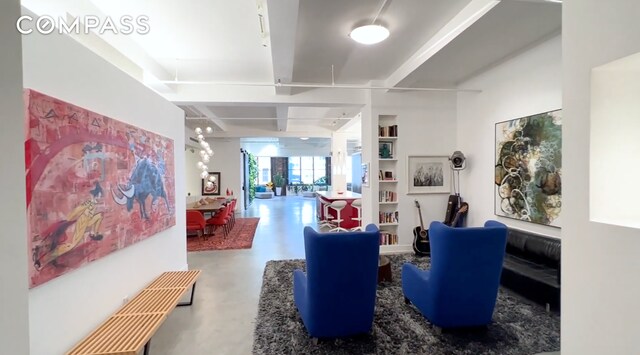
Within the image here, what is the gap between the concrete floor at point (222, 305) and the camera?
2686mm

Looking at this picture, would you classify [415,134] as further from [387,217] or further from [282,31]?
[282,31]

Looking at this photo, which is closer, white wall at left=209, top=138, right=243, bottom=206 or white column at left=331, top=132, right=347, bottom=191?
white column at left=331, top=132, right=347, bottom=191

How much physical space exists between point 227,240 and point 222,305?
350 cm

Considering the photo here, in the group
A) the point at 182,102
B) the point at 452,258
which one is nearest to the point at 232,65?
the point at 182,102

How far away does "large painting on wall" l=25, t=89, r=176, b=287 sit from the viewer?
5.77 feet

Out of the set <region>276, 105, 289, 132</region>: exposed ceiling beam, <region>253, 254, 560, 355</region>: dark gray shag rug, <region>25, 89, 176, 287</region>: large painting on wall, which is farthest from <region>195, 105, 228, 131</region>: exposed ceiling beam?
<region>253, 254, 560, 355</region>: dark gray shag rug

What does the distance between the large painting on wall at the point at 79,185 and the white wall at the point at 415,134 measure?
13.2 feet

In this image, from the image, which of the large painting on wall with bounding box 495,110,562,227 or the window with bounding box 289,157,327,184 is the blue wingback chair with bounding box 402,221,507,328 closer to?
the large painting on wall with bounding box 495,110,562,227

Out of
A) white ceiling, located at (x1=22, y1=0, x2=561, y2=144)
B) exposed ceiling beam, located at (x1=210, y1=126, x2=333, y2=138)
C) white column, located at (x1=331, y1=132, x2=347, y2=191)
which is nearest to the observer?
white ceiling, located at (x1=22, y1=0, x2=561, y2=144)

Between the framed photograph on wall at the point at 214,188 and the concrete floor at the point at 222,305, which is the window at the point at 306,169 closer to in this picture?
the framed photograph on wall at the point at 214,188

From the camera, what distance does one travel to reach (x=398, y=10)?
10.2ft

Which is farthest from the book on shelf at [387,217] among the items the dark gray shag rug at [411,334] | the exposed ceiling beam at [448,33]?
the exposed ceiling beam at [448,33]

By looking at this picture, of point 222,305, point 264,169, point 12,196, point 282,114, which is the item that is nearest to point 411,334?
point 222,305

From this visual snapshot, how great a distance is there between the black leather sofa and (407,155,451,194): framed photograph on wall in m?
1.80
